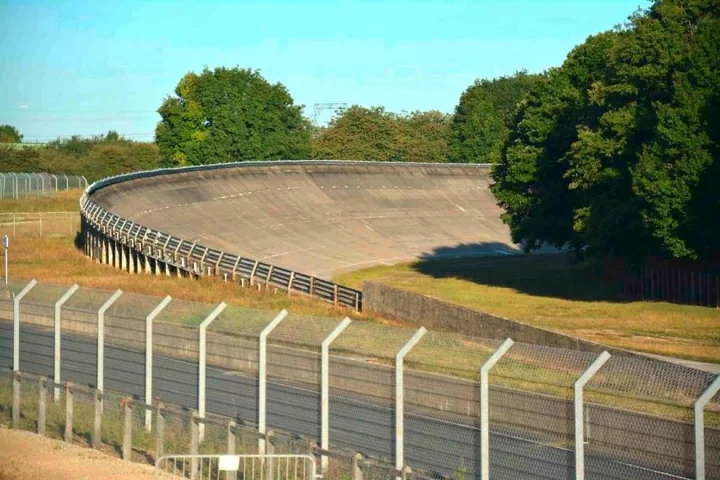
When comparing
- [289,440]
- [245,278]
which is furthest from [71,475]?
[245,278]

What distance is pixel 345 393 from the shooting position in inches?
644

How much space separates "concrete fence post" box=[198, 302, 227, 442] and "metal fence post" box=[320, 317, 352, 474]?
2244 millimetres

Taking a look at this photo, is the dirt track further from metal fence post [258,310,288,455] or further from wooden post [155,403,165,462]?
metal fence post [258,310,288,455]

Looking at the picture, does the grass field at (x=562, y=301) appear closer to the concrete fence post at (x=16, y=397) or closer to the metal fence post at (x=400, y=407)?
the concrete fence post at (x=16, y=397)

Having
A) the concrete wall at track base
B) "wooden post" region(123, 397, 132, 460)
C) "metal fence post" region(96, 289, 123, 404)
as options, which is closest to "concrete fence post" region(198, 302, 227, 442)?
"wooden post" region(123, 397, 132, 460)

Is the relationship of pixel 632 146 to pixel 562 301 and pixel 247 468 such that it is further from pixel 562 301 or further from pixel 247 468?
pixel 247 468

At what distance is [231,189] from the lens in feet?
318

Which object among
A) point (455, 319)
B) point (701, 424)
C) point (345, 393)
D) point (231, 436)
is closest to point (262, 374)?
point (231, 436)

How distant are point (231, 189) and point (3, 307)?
74.0 metres

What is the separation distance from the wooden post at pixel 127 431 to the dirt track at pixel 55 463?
174mm

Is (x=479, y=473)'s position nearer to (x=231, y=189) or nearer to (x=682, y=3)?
(x=682, y=3)

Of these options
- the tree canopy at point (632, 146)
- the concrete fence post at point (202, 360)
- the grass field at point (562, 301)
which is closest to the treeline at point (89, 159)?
the grass field at point (562, 301)

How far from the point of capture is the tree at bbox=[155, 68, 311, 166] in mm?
139000

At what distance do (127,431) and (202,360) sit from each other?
6.05ft
